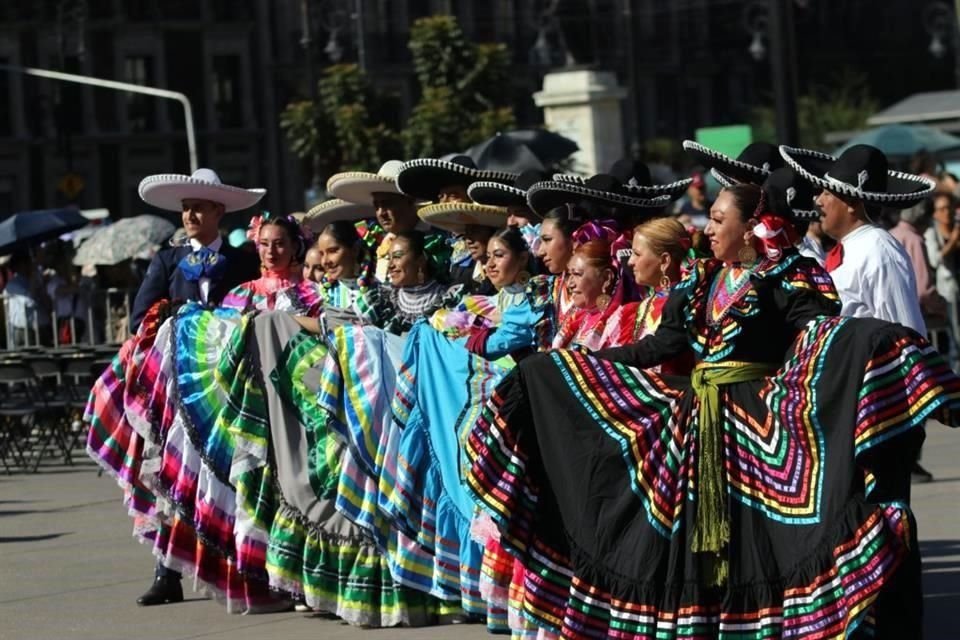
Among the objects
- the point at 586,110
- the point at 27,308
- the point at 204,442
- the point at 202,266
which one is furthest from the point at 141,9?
the point at 204,442

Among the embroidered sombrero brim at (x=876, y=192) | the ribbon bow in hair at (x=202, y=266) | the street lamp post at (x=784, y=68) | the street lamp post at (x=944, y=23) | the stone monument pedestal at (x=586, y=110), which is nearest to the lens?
the embroidered sombrero brim at (x=876, y=192)

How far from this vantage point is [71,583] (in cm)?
1150

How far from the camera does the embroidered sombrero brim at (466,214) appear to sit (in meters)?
10.7

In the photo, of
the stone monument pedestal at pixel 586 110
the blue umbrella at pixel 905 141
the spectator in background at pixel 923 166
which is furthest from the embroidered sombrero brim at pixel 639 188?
the blue umbrella at pixel 905 141

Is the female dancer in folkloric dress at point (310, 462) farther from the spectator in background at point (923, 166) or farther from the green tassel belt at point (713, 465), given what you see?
the spectator in background at point (923, 166)

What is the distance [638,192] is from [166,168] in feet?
191

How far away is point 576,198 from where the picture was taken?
9.91m

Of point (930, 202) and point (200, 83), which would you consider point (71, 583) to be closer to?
A: point (930, 202)

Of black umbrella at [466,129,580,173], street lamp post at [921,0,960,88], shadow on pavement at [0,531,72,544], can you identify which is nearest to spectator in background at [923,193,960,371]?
black umbrella at [466,129,580,173]

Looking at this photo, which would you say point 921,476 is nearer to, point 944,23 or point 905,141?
point 905,141

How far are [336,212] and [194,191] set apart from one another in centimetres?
161

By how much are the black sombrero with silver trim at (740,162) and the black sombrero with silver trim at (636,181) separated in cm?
20

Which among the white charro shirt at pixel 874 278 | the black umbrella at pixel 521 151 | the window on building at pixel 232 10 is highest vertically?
the window on building at pixel 232 10

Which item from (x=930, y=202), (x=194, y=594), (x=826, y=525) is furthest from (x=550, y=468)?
(x=930, y=202)
